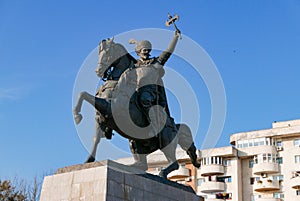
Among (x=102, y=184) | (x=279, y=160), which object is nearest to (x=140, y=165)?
(x=102, y=184)

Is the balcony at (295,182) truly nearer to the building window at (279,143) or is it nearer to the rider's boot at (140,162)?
the building window at (279,143)

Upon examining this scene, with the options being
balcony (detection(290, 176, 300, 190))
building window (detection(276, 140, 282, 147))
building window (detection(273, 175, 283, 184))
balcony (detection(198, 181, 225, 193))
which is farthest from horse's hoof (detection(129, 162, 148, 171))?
building window (detection(276, 140, 282, 147))

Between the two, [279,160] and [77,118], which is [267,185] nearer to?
[279,160]

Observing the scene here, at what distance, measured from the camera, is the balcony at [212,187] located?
51.9 meters

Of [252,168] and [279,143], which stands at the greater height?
[279,143]

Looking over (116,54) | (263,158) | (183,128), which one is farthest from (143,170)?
(263,158)

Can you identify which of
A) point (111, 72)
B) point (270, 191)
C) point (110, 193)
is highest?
point (270, 191)

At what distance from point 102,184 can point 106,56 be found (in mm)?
3145

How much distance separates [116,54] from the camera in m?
11.8

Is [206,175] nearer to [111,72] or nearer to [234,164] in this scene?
[234,164]

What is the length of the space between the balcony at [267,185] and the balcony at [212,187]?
338 cm

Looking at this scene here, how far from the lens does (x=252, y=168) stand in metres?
53.4

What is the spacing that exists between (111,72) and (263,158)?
1663 inches

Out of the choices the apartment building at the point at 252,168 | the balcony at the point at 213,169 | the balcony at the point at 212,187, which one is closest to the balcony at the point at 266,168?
the apartment building at the point at 252,168
